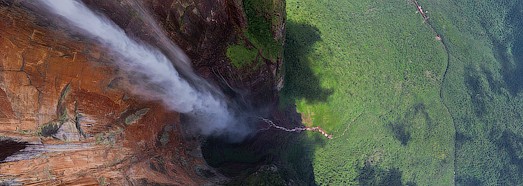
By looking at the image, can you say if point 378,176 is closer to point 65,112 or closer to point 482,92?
point 482,92

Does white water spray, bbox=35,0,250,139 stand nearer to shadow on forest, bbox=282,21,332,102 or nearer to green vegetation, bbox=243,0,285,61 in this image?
green vegetation, bbox=243,0,285,61

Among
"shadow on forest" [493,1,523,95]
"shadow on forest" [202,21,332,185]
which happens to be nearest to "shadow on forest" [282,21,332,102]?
"shadow on forest" [202,21,332,185]

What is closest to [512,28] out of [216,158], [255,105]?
[255,105]

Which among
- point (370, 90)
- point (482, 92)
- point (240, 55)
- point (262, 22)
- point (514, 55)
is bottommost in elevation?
point (514, 55)

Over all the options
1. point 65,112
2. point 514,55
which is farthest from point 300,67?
point 514,55

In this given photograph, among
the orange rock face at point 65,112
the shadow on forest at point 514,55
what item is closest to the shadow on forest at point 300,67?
the orange rock face at point 65,112

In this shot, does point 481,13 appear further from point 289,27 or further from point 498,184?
point 289,27
